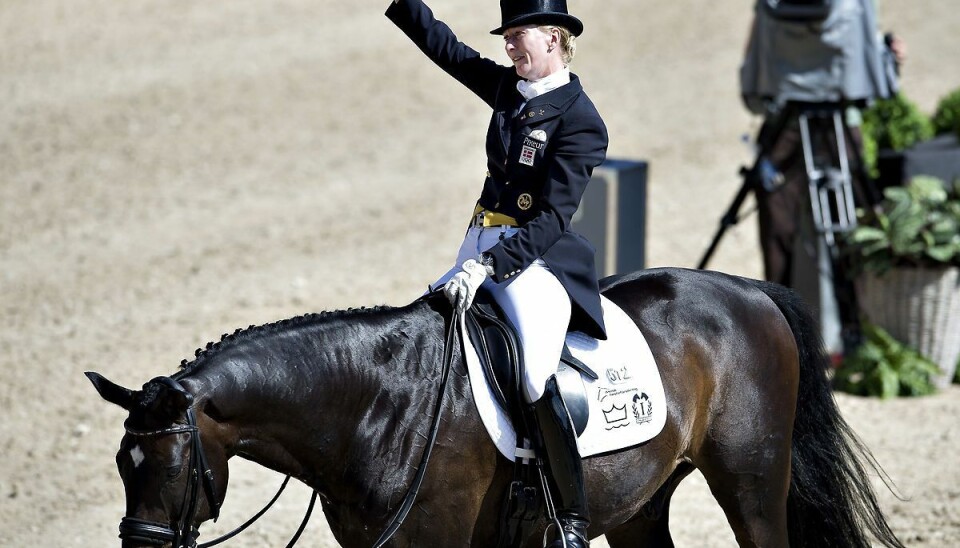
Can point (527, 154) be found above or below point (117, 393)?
above

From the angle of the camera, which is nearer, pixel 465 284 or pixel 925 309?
pixel 465 284

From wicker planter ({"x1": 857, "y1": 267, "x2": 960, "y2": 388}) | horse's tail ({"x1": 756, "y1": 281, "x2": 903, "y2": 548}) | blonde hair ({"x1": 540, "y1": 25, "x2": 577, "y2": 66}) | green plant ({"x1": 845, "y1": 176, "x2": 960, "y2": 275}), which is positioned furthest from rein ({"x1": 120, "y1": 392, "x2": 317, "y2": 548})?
wicker planter ({"x1": 857, "y1": 267, "x2": 960, "y2": 388})

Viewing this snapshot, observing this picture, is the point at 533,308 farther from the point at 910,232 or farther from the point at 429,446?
the point at 910,232

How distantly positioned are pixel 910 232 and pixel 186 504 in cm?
568

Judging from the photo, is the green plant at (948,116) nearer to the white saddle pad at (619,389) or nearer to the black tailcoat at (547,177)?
the white saddle pad at (619,389)

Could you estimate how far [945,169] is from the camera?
8688 mm

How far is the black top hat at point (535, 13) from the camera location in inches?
138

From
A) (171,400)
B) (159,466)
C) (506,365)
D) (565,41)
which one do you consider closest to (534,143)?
(565,41)

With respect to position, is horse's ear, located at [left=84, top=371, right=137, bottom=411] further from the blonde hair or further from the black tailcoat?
the blonde hair

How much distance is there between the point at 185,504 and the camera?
3.04 metres

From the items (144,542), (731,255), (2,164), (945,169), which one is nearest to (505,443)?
(144,542)

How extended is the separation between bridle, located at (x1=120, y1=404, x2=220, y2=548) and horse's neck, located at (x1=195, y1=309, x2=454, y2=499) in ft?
0.50

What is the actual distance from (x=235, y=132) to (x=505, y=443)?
9549 mm

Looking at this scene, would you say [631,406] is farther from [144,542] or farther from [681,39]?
[681,39]
